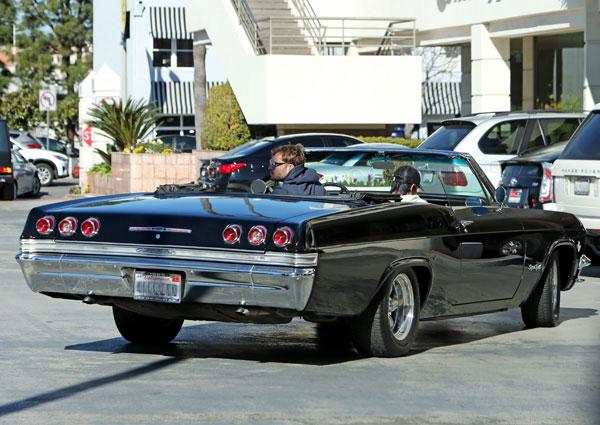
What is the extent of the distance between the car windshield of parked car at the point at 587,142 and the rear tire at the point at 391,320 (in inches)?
241

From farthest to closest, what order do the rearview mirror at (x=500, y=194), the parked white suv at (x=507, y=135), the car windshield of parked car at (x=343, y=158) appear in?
the parked white suv at (x=507, y=135), the car windshield of parked car at (x=343, y=158), the rearview mirror at (x=500, y=194)

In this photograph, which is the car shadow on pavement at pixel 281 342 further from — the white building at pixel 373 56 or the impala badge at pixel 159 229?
the white building at pixel 373 56

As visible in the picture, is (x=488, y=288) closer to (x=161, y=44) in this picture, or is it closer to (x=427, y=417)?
(x=427, y=417)

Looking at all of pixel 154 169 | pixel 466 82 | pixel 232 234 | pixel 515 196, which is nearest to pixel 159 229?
pixel 232 234

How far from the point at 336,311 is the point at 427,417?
4.89ft

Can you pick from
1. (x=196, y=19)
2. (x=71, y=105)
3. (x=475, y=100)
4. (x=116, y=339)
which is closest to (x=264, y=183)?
(x=116, y=339)

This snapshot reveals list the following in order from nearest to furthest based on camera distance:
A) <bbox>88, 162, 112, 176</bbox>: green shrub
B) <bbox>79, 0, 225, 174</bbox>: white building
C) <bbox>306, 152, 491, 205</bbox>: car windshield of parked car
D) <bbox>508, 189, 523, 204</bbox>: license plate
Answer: <bbox>306, 152, 491, 205</bbox>: car windshield of parked car → <bbox>508, 189, 523, 204</bbox>: license plate → <bbox>88, 162, 112, 176</bbox>: green shrub → <bbox>79, 0, 225, 174</bbox>: white building

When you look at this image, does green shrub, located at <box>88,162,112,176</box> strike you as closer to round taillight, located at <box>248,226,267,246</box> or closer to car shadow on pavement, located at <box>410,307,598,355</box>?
car shadow on pavement, located at <box>410,307,598,355</box>

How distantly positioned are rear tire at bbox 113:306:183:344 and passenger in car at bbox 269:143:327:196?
4.11 ft

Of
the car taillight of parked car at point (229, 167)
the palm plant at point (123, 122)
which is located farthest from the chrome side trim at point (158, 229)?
the palm plant at point (123, 122)

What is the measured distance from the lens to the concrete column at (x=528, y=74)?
32281 mm

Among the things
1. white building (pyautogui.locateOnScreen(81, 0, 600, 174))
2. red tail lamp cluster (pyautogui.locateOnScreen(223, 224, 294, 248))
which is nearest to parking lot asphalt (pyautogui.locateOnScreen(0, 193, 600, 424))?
red tail lamp cluster (pyautogui.locateOnScreen(223, 224, 294, 248))

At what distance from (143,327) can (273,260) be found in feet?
6.26

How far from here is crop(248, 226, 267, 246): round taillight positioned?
28.4ft
